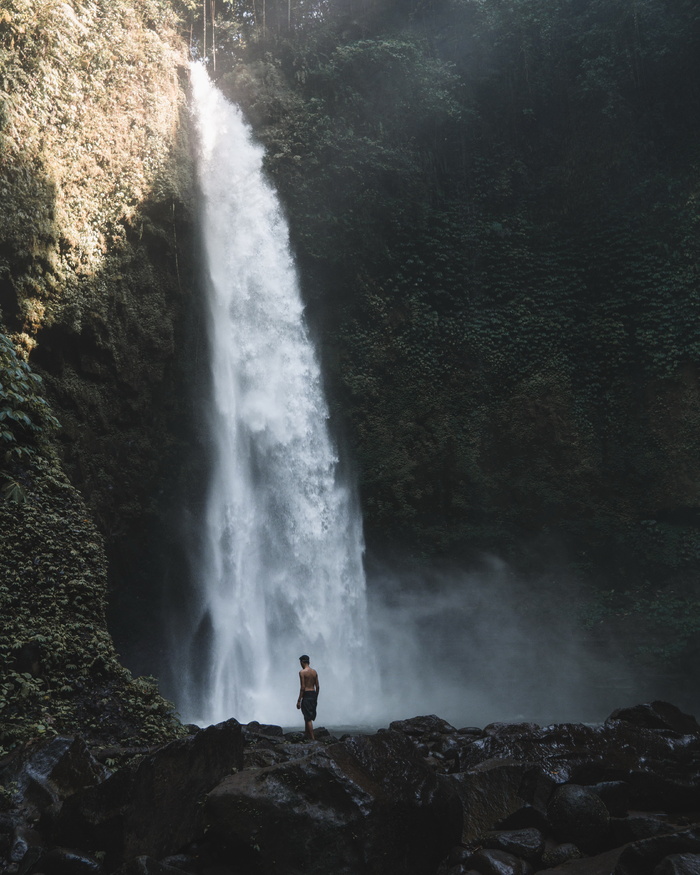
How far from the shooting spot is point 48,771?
4414mm

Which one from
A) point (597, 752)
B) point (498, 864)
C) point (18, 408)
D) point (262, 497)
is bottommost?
point (498, 864)

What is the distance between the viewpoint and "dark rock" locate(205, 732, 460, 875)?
3727 mm

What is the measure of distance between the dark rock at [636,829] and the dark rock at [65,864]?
11.0ft

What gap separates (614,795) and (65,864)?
4.06 meters

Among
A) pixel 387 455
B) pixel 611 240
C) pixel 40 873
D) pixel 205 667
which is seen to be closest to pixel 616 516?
pixel 387 455

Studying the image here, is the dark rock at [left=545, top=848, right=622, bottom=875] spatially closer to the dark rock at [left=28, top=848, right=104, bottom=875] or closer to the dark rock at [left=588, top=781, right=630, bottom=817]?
the dark rock at [left=588, top=781, right=630, bottom=817]

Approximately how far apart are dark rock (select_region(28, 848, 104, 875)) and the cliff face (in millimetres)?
3492

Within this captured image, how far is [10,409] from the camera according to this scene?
6.69 m

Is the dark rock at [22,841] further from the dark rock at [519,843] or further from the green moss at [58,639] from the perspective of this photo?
the dark rock at [519,843]

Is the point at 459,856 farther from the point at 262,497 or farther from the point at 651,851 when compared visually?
the point at 262,497

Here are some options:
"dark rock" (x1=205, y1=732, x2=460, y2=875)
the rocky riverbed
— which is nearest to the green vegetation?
the rocky riverbed

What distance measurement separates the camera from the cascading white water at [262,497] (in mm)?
12500

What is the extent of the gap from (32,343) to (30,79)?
4.32 metres

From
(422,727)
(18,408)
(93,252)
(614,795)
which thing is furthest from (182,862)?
(93,252)
